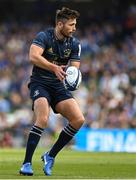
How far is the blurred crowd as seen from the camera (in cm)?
2364

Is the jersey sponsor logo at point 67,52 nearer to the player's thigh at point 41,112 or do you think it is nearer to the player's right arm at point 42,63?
the player's right arm at point 42,63

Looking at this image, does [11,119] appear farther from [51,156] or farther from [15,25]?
[51,156]

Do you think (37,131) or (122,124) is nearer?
(37,131)

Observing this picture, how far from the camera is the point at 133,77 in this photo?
980 inches

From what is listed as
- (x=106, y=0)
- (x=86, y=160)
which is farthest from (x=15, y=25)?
(x=86, y=160)

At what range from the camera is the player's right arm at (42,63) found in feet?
35.9

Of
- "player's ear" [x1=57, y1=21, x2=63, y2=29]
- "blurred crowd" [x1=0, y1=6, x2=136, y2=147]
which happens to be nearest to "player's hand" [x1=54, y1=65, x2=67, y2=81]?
"player's ear" [x1=57, y1=21, x2=63, y2=29]

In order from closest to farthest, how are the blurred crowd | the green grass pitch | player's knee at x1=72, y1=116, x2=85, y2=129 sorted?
the green grass pitch < player's knee at x1=72, y1=116, x2=85, y2=129 < the blurred crowd

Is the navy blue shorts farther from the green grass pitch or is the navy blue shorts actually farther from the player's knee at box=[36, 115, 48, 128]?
the green grass pitch

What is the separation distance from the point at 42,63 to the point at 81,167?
2911 mm

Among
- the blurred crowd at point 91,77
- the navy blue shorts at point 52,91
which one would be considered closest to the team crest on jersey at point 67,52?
the navy blue shorts at point 52,91

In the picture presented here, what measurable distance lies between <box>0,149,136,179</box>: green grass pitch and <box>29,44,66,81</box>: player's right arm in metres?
1.43

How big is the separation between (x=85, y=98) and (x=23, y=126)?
2.41 meters

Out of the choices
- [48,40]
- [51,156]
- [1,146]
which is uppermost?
[48,40]
